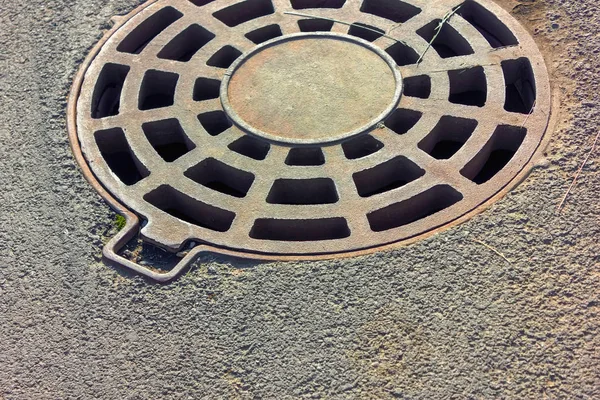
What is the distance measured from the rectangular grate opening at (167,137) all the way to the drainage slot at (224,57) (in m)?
0.36

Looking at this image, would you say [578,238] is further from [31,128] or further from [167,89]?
[31,128]

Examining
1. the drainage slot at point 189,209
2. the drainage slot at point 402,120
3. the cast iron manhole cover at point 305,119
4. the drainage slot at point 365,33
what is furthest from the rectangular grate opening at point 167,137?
the drainage slot at point 365,33

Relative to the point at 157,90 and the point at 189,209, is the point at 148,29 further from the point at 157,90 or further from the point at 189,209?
the point at 189,209

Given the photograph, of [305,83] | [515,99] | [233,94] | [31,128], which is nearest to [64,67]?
[31,128]

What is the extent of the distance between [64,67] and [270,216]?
1230 mm

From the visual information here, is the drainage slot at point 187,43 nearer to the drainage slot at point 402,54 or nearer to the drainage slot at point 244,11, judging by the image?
the drainage slot at point 244,11

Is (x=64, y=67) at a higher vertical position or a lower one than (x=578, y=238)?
higher

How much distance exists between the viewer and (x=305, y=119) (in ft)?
Result: 9.04

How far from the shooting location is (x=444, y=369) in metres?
2.02

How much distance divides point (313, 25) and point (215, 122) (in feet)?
2.17

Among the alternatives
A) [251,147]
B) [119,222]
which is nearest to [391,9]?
[251,147]

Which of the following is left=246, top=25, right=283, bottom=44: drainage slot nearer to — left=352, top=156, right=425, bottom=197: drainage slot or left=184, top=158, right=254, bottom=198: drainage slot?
left=184, top=158, right=254, bottom=198: drainage slot

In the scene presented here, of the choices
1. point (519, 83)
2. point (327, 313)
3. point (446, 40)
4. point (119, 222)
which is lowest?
point (327, 313)

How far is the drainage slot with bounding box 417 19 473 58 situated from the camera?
9.75 ft
